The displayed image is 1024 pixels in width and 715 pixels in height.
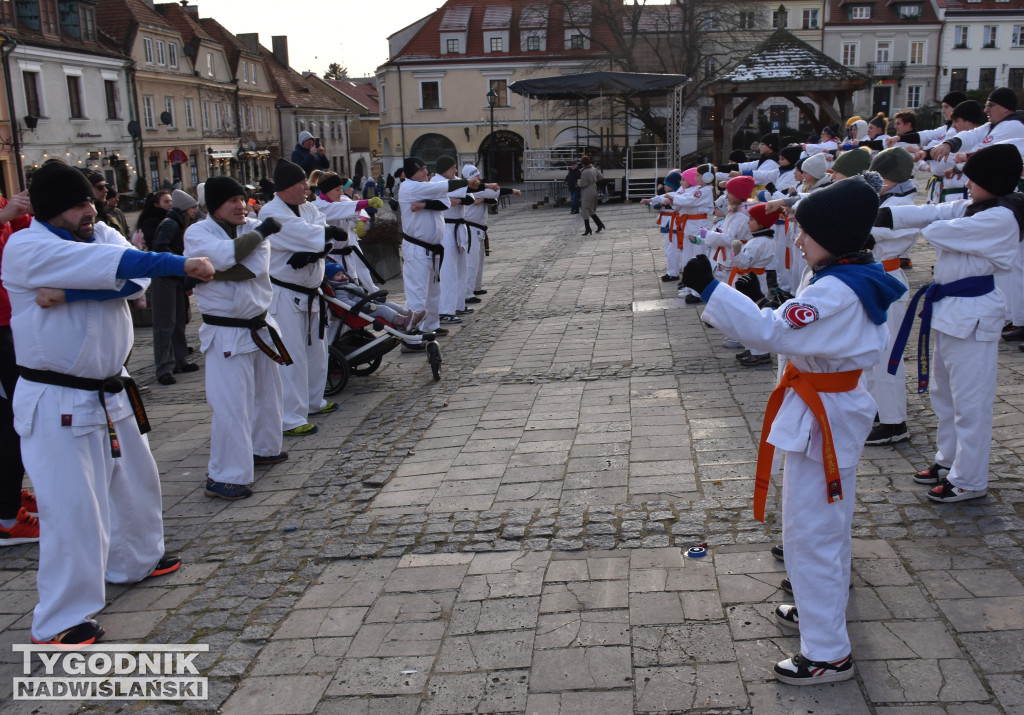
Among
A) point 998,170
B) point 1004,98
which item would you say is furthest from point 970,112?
point 998,170

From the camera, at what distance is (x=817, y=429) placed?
3.38 metres

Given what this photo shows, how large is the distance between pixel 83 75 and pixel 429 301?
30.5 m

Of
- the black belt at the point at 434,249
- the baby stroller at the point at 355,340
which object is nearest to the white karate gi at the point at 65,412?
the baby stroller at the point at 355,340

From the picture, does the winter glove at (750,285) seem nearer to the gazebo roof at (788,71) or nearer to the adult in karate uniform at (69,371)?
the adult in karate uniform at (69,371)

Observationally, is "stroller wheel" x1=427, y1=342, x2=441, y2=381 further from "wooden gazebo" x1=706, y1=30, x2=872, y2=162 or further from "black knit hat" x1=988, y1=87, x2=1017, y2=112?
"wooden gazebo" x1=706, y1=30, x2=872, y2=162

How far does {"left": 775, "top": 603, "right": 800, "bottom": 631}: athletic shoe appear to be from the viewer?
3.75 m

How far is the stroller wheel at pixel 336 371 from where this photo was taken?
838cm

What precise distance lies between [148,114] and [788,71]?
1164 inches

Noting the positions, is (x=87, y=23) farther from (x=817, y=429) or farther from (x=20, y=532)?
(x=817, y=429)

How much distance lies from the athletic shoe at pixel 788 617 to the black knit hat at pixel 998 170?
2.64 metres

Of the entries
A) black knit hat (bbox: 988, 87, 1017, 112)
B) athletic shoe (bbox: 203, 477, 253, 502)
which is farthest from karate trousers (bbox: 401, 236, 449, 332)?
black knit hat (bbox: 988, 87, 1017, 112)

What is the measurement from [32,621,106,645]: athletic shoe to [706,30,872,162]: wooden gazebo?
72.1 ft

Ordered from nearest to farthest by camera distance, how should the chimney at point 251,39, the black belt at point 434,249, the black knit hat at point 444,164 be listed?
1. the black belt at point 434,249
2. the black knit hat at point 444,164
3. the chimney at point 251,39

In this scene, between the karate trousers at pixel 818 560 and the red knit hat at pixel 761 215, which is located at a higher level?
the red knit hat at pixel 761 215
